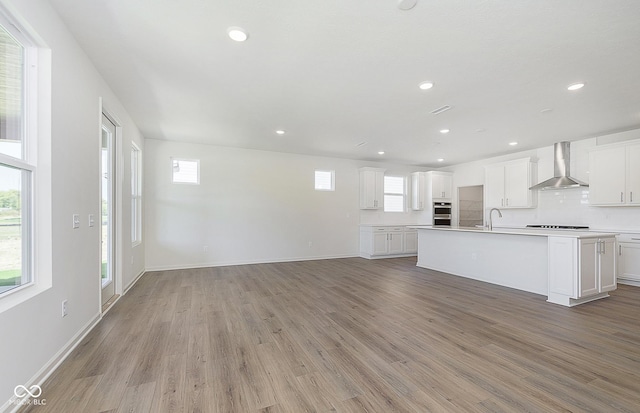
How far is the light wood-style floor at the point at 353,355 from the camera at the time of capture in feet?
5.48

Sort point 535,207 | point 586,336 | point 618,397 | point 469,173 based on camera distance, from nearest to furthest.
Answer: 1. point 618,397
2. point 586,336
3. point 535,207
4. point 469,173

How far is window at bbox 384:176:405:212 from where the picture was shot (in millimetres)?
7977

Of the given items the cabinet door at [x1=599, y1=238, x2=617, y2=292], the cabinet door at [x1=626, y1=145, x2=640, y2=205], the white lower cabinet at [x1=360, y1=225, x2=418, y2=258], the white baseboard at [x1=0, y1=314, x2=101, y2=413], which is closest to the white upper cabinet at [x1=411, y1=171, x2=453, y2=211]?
the white lower cabinet at [x1=360, y1=225, x2=418, y2=258]

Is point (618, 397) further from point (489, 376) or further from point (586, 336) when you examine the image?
point (586, 336)

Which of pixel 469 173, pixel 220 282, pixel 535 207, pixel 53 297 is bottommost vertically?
pixel 220 282

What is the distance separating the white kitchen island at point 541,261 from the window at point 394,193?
2715mm

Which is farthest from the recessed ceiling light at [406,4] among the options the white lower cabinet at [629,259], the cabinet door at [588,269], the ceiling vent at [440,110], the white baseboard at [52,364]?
the white lower cabinet at [629,259]

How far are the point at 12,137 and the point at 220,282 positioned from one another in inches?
133

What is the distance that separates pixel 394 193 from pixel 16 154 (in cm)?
769

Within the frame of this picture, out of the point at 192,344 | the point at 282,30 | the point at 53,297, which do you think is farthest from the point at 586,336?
the point at 53,297

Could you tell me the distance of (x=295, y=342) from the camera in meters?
2.45

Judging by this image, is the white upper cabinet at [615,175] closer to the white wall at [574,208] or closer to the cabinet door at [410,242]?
the white wall at [574,208]

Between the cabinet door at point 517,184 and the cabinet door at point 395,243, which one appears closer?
the cabinet door at point 517,184

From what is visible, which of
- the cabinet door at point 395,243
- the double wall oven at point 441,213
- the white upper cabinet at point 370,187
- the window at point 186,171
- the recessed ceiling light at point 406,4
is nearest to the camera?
the recessed ceiling light at point 406,4
